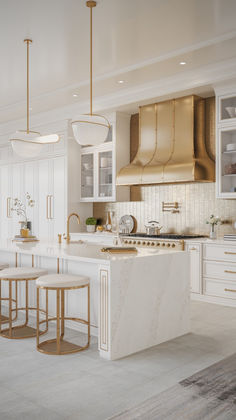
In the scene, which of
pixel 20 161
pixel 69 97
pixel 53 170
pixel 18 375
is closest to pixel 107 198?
pixel 53 170

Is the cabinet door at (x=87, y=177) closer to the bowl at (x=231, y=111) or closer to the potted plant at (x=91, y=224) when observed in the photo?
the potted plant at (x=91, y=224)

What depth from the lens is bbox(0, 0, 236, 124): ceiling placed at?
3.60m

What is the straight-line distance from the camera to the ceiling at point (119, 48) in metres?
3.60

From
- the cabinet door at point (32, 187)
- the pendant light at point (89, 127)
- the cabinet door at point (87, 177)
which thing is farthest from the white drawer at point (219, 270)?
the cabinet door at point (32, 187)

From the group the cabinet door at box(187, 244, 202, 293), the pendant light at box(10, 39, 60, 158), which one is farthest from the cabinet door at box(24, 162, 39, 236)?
the cabinet door at box(187, 244, 202, 293)

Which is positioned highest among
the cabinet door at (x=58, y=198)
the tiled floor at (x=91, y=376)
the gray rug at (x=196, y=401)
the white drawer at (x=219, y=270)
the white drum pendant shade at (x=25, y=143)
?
the white drum pendant shade at (x=25, y=143)

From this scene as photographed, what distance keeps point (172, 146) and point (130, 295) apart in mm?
3035

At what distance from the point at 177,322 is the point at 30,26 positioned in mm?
3113

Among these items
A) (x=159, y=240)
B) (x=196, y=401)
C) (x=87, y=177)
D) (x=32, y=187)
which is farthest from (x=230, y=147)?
(x=32, y=187)

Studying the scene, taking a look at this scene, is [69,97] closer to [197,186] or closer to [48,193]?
[48,193]

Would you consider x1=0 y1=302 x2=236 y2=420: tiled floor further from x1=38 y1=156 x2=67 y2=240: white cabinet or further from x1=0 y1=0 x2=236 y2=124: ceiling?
x1=38 y1=156 x2=67 y2=240: white cabinet

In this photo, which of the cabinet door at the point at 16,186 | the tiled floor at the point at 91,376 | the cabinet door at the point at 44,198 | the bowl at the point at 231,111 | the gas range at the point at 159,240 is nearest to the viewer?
the tiled floor at the point at 91,376

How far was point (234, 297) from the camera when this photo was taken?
4.79 m

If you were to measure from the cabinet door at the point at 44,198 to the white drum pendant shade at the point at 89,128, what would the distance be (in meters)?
3.86
